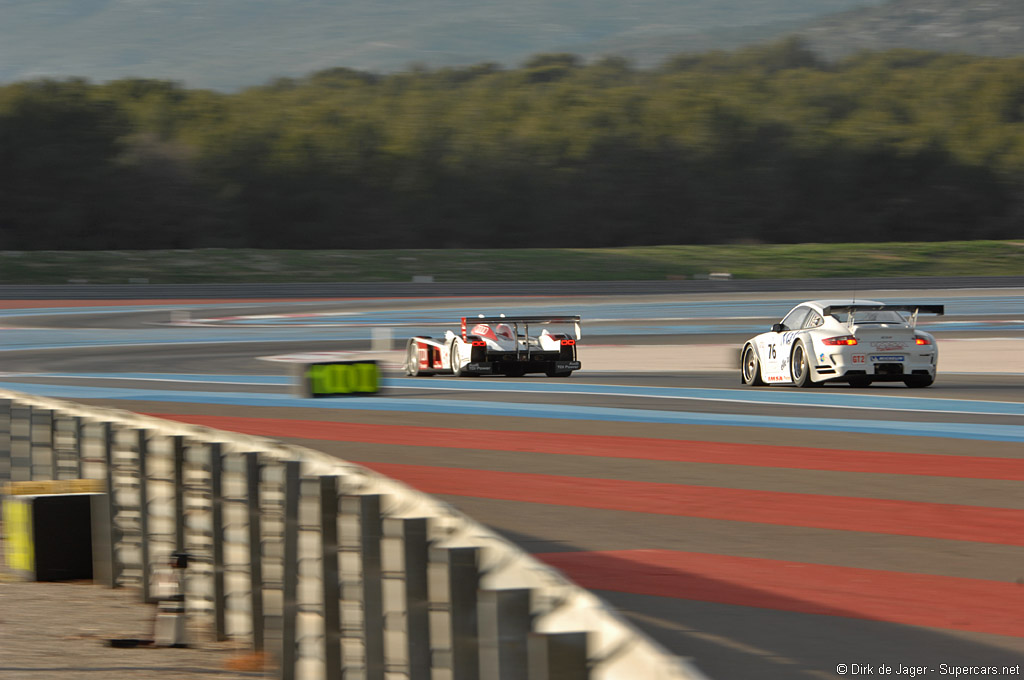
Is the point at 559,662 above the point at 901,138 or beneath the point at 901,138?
beneath

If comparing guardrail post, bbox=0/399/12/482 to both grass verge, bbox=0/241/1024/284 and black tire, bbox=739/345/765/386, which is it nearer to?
black tire, bbox=739/345/765/386

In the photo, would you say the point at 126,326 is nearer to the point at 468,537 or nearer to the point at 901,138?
the point at 468,537

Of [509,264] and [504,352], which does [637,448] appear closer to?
[504,352]

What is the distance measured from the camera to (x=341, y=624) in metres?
5.83

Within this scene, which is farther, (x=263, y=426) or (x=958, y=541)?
(x=263, y=426)

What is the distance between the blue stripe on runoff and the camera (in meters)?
14.7

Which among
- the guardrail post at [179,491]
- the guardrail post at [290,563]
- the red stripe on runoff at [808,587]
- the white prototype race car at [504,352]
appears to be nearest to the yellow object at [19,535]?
the guardrail post at [179,491]

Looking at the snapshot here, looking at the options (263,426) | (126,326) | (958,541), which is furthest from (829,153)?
(958,541)

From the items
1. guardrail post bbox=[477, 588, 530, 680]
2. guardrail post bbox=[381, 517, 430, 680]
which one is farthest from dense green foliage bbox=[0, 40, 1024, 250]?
guardrail post bbox=[477, 588, 530, 680]

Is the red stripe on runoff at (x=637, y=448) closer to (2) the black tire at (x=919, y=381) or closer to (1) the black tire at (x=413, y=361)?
(2) the black tire at (x=919, y=381)

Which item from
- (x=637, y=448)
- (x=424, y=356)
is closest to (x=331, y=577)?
(x=637, y=448)

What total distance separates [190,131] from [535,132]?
20047 mm

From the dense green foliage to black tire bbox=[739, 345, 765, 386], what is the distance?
58.2 m

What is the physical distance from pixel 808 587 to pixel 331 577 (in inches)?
108
